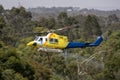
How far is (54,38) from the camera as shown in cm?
2436

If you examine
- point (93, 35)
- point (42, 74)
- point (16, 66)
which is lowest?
point (93, 35)

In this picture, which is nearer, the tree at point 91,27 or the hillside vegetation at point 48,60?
the hillside vegetation at point 48,60

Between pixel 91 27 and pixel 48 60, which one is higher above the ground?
pixel 48 60

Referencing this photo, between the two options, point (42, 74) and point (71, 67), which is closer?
point (42, 74)

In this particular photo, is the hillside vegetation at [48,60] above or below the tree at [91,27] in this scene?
above

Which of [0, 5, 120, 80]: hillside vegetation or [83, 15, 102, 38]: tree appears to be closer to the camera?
[0, 5, 120, 80]: hillside vegetation

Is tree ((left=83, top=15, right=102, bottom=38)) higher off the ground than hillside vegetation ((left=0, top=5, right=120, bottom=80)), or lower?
lower

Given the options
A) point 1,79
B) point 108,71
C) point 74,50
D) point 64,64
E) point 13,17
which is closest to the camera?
point 1,79

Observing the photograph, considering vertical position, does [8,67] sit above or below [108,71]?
above

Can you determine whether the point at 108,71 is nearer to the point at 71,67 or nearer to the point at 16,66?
the point at 71,67

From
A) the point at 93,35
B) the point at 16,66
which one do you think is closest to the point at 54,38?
the point at 16,66

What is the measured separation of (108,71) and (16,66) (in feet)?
51.7

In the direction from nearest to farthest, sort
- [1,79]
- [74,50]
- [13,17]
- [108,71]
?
[1,79] → [108,71] → [74,50] → [13,17]

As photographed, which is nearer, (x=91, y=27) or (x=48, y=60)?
(x=48, y=60)
